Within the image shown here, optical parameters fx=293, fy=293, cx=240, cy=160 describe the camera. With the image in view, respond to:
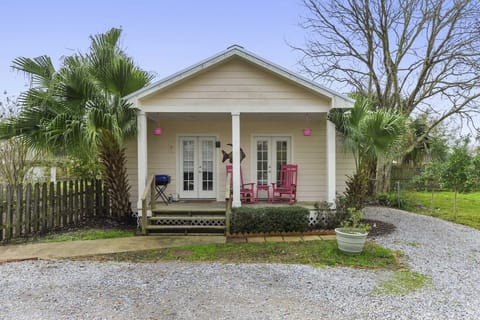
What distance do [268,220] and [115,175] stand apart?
3.98 m

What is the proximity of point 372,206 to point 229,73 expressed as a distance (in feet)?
25.1

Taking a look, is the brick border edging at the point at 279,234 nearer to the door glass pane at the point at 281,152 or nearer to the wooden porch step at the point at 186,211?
the wooden porch step at the point at 186,211

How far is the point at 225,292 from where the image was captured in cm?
380

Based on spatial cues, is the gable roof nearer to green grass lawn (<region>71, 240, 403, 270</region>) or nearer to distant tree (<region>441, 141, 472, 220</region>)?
green grass lawn (<region>71, 240, 403, 270</region>)

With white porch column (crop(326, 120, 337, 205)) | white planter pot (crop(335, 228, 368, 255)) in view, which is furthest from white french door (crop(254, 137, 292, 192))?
white planter pot (crop(335, 228, 368, 255))

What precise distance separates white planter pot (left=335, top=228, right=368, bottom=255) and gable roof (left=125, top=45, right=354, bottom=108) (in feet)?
10.5

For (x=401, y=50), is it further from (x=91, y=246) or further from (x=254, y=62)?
(x=91, y=246)

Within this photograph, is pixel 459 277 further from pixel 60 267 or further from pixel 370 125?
pixel 60 267

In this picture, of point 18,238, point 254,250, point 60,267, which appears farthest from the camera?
point 18,238

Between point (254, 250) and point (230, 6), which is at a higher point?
point (230, 6)

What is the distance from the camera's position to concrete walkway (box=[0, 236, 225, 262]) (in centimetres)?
522

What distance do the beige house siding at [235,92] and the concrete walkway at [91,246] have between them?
3175 mm

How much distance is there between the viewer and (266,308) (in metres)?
3.37

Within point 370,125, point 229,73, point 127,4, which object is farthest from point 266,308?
point 127,4
